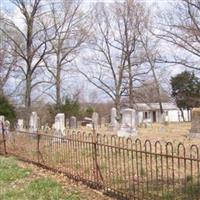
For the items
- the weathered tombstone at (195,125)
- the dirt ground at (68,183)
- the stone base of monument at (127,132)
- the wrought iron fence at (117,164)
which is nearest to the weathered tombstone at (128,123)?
the stone base of monument at (127,132)

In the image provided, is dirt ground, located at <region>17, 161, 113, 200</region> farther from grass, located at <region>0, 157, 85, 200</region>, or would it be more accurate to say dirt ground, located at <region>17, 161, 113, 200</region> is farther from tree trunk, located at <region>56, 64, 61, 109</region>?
tree trunk, located at <region>56, 64, 61, 109</region>

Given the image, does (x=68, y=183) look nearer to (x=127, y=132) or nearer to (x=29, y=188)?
(x=29, y=188)

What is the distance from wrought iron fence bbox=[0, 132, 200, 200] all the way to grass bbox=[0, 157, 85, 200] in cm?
67

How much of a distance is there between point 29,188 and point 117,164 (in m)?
2.29

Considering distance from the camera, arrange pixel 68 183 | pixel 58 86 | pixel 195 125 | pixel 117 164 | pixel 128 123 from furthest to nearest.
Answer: pixel 58 86
pixel 128 123
pixel 195 125
pixel 117 164
pixel 68 183

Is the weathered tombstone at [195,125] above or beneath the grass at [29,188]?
above

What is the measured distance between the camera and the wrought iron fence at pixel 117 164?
310 inches

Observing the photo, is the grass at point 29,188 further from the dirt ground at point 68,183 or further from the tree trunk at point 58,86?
the tree trunk at point 58,86

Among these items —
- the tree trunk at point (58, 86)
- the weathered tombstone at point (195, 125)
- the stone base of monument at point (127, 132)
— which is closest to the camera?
the weathered tombstone at point (195, 125)

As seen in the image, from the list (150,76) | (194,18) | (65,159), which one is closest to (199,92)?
(150,76)

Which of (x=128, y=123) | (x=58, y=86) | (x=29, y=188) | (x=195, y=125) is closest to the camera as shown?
(x=29, y=188)

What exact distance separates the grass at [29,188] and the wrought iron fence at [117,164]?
67 centimetres

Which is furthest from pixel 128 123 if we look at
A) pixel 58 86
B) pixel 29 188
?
pixel 58 86

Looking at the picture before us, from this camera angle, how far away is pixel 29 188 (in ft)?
30.4
